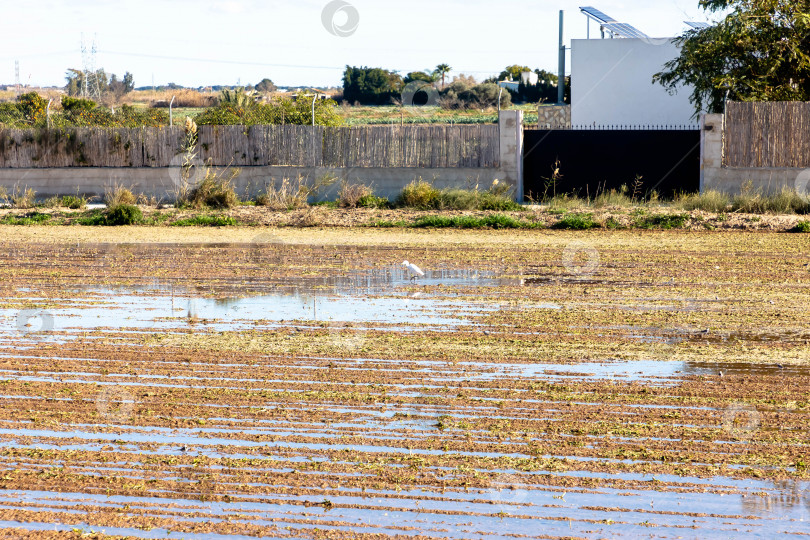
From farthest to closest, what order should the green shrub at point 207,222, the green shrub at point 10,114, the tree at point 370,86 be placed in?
the tree at point 370,86
the green shrub at point 10,114
the green shrub at point 207,222

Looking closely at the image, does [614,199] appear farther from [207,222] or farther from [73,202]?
[73,202]

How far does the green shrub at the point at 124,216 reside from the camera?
2316 cm

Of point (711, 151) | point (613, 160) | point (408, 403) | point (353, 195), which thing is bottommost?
point (408, 403)

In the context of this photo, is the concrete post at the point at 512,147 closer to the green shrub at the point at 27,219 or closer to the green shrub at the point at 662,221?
the green shrub at the point at 662,221

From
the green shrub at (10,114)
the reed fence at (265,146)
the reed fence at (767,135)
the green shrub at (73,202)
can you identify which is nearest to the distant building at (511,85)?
the green shrub at (10,114)

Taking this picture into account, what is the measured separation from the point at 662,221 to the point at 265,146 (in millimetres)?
11134

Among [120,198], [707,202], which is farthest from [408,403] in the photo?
[120,198]

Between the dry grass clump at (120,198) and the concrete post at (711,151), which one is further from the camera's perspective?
the dry grass clump at (120,198)

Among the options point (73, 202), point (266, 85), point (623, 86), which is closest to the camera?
point (73, 202)

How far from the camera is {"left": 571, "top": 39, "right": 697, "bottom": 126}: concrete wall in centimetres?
3466

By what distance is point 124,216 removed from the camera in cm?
2312

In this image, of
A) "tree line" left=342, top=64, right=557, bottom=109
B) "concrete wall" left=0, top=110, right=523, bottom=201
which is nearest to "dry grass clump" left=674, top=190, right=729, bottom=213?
"concrete wall" left=0, top=110, right=523, bottom=201

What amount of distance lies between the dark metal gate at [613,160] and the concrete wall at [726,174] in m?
0.39

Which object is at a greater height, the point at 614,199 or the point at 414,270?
the point at 614,199
